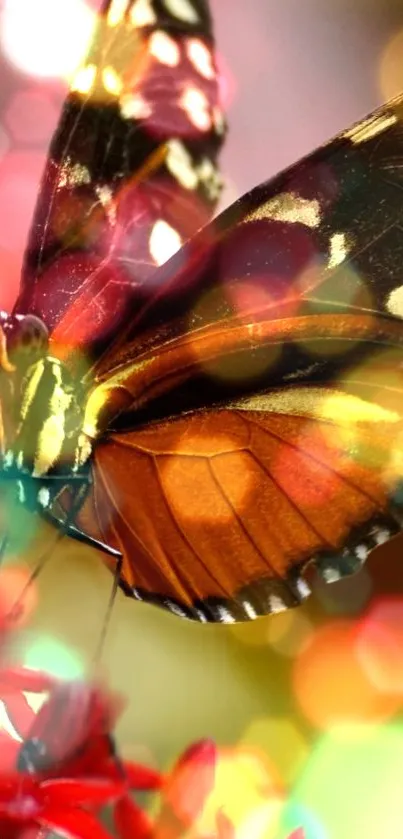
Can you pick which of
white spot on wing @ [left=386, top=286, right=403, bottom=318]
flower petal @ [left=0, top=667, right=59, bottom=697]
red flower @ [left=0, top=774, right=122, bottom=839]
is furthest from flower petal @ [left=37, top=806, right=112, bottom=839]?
white spot on wing @ [left=386, top=286, right=403, bottom=318]

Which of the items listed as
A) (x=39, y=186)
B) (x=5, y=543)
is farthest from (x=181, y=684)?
(x=39, y=186)

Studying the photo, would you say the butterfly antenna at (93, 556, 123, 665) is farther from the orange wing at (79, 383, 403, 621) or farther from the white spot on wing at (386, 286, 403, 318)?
the white spot on wing at (386, 286, 403, 318)

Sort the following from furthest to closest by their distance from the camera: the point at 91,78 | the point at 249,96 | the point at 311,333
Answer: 1. the point at 249,96
2. the point at 91,78
3. the point at 311,333

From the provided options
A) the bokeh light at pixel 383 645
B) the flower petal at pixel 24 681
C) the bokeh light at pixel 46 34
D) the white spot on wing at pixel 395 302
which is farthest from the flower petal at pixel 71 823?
the bokeh light at pixel 46 34

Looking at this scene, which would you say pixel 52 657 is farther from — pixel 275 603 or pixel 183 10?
pixel 183 10

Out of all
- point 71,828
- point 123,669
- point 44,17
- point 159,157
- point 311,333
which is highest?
point 44,17

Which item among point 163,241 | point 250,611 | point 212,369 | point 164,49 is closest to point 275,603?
point 250,611

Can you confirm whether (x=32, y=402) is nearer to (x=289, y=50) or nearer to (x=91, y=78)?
(x=91, y=78)

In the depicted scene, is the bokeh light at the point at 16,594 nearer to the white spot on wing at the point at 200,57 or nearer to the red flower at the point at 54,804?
the red flower at the point at 54,804
